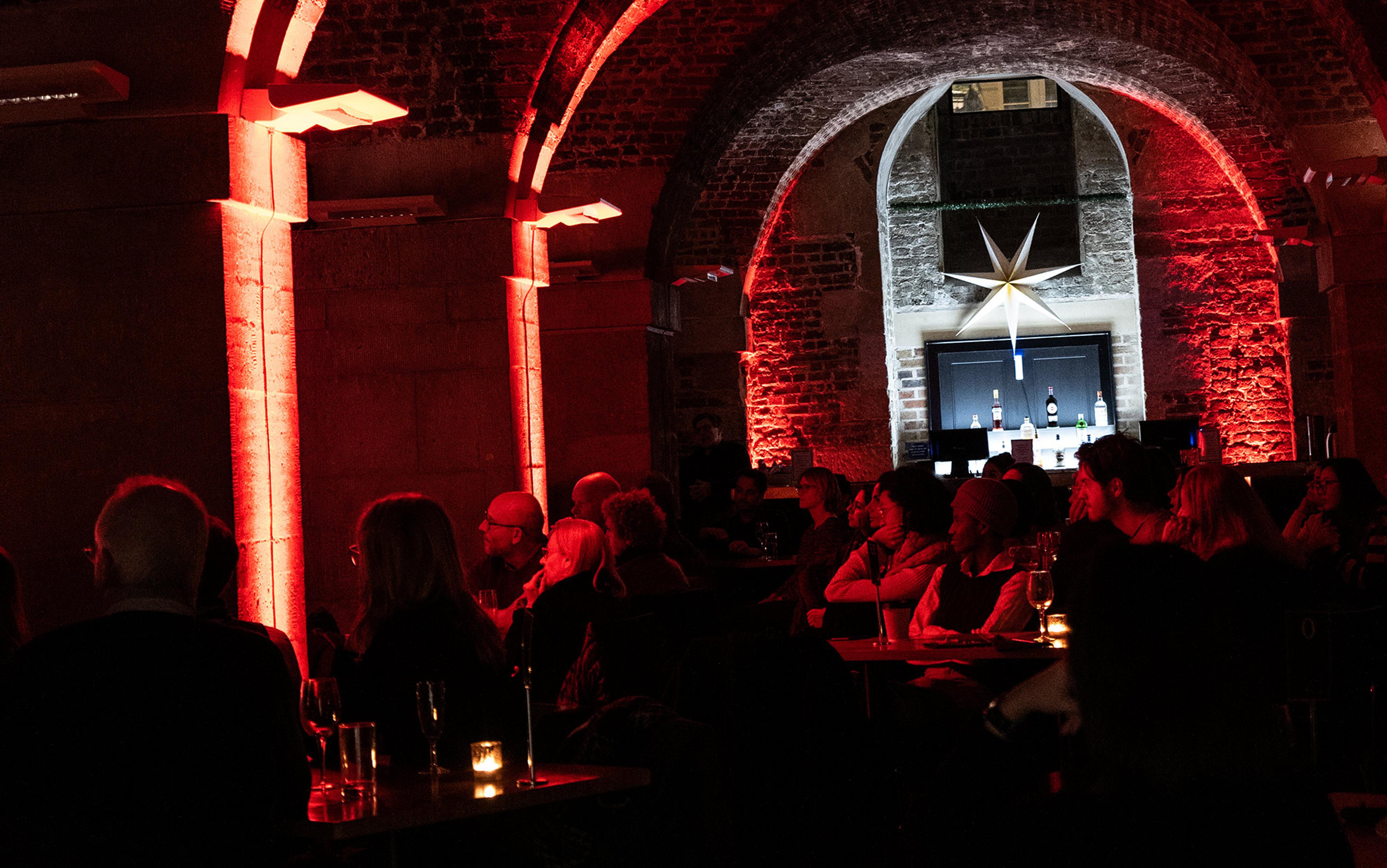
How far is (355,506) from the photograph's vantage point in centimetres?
680

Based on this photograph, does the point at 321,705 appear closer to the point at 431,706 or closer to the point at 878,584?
the point at 431,706

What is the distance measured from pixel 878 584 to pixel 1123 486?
98cm

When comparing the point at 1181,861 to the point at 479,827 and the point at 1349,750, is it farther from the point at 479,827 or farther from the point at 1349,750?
the point at 1349,750

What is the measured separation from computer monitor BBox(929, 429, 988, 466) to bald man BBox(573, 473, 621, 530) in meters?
7.59

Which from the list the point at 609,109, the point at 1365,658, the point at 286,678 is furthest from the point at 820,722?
the point at 609,109

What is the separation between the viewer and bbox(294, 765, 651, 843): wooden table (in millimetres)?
2484

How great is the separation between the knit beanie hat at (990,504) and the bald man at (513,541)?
1709 mm

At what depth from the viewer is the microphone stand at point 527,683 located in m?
2.73

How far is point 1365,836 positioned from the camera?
6.97 feet

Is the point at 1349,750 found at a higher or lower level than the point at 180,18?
lower

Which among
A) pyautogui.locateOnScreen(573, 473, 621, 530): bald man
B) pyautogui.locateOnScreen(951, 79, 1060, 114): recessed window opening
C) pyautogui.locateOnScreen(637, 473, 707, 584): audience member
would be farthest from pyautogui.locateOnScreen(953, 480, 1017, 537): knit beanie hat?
pyautogui.locateOnScreen(951, 79, 1060, 114): recessed window opening

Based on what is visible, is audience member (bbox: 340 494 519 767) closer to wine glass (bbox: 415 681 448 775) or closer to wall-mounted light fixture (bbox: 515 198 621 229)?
wine glass (bbox: 415 681 448 775)

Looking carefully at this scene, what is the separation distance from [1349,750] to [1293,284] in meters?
9.11

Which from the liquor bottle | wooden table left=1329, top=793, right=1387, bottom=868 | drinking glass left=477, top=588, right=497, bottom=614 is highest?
the liquor bottle
